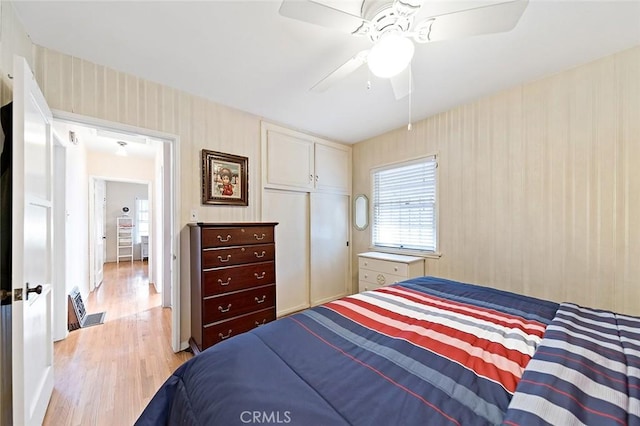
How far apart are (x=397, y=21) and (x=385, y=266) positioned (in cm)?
238

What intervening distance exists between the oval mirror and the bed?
250cm

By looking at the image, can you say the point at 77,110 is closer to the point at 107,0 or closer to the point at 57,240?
the point at 107,0

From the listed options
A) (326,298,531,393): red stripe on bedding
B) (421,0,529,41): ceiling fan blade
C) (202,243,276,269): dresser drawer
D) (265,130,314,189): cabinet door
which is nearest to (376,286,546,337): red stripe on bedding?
(326,298,531,393): red stripe on bedding

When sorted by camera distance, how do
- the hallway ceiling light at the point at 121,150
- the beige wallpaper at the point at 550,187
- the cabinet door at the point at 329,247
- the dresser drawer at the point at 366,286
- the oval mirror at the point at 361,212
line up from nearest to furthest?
the beige wallpaper at the point at 550,187 → the dresser drawer at the point at 366,286 → the cabinet door at the point at 329,247 → the oval mirror at the point at 361,212 → the hallway ceiling light at the point at 121,150

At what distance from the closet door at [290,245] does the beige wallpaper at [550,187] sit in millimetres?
1646

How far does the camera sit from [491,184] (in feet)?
8.16

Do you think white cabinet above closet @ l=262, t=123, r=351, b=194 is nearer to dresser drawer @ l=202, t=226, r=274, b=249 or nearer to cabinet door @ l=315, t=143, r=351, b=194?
cabinet door @ l=315, t=143, r=351, b=194

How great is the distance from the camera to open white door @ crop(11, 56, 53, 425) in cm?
116

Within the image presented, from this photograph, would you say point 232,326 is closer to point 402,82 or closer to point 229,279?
point 229,279

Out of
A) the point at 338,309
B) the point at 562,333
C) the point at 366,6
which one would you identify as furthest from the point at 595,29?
the point at 338,309

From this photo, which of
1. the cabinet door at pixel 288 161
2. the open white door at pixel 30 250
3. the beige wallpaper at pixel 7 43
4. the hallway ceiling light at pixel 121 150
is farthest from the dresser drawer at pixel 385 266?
the hallway ceiling light at pixel 121 150

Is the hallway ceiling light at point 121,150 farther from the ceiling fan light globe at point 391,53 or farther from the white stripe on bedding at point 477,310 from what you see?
the white stripe on bedding at point 477,310

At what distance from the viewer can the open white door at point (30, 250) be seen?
1.16 meters

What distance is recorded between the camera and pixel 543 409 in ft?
2.05
